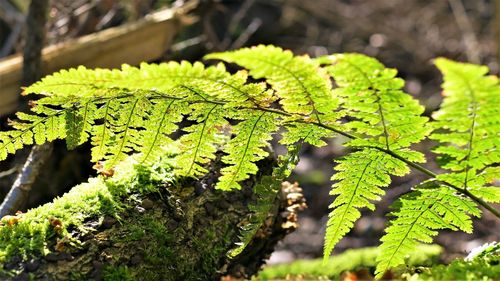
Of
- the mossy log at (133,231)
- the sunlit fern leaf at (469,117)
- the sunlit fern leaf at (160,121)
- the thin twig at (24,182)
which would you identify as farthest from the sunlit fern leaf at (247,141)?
the thin twig at (24,182)

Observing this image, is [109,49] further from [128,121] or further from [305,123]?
[305,123]

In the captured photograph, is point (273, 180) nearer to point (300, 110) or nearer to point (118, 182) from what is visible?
point (300, 110)

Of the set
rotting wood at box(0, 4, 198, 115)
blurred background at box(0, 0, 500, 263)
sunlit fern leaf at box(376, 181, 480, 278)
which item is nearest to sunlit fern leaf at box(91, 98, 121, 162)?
sunlit fern leaf at box(376, 181, 480, 278)

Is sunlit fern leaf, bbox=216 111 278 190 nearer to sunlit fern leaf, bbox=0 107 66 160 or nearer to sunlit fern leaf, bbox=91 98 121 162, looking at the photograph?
sunlit fern leaf, bbox=91 98 121 162

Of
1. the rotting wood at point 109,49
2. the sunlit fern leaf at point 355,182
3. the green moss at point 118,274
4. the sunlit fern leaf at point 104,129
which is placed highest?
the sunlit fern leaf at point 104,129

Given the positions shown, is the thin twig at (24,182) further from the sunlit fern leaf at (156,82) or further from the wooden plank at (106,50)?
the wooden plank at (106,50)

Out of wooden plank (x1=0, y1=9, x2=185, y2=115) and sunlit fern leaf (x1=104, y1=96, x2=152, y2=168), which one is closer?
sunlit fern leaf (x1=104, y1=96, x2=152, y2=168)

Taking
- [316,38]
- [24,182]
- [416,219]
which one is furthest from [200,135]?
[316,38]
